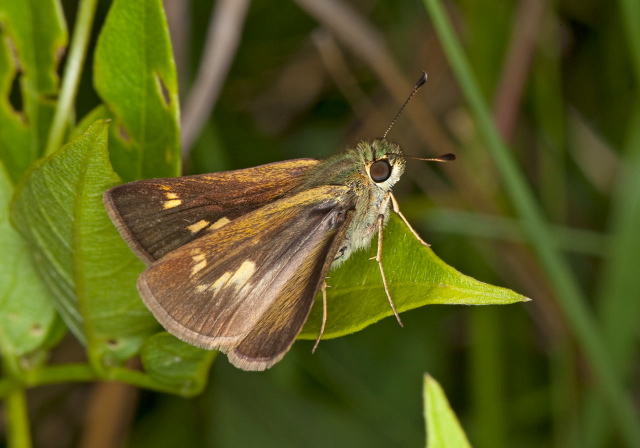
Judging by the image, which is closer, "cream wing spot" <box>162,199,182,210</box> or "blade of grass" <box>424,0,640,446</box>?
"cream wing spot" <box>162,199,182,210</box>

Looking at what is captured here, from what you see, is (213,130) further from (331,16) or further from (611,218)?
(611,218)

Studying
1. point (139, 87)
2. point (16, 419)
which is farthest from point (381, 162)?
point (16, 419)

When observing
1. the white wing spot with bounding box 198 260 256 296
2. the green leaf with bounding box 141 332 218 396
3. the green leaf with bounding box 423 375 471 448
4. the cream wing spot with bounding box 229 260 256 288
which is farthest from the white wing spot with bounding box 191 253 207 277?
the green leaf with bounding box 423 375 471 448

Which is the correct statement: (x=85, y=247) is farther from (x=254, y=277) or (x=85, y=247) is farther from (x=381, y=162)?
(x=381, y=162)

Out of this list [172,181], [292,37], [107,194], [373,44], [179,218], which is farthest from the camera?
[292,37]

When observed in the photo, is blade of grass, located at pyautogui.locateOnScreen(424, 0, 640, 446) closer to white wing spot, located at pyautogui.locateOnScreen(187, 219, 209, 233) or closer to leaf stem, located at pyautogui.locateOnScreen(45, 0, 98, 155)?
white wing spot, located at pyautogui.locateOnScreen(187, 219, 209, 233)

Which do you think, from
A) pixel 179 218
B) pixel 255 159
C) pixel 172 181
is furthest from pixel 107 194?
pixel 255 159

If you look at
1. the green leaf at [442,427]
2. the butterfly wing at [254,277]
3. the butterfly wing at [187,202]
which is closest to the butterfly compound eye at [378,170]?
the butterfly wing at [254,277]
